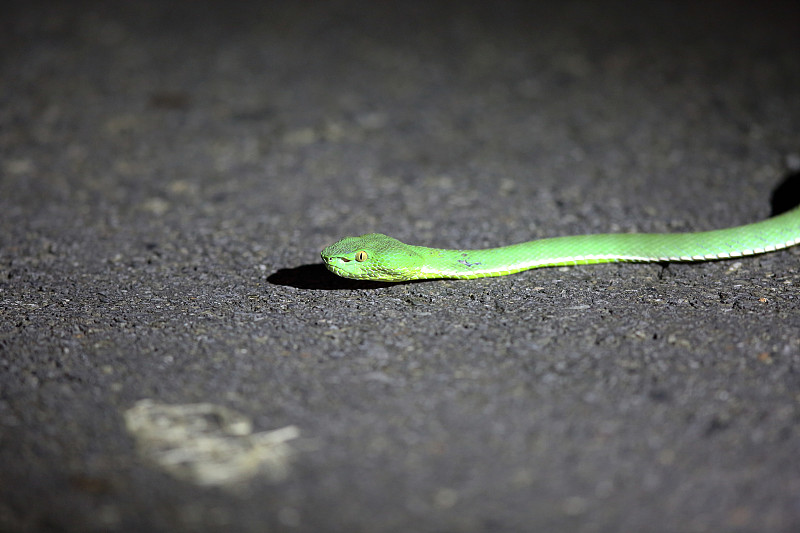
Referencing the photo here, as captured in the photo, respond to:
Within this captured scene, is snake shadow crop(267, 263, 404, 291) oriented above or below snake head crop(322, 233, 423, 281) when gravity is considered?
below

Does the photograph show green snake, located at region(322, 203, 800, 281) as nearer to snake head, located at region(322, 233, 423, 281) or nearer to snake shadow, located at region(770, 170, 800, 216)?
snake head, located at region(322, 233, 423, 281)

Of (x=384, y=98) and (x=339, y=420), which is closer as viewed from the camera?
(x=339, y=420)

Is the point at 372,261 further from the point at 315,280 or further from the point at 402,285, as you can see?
the point at 315,280

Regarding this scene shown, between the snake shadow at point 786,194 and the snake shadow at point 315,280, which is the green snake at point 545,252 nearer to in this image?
the snake shadow at point 315,280

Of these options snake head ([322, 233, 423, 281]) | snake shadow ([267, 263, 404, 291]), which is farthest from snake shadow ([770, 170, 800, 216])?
snake shadow ([267, 263, 404, 291])

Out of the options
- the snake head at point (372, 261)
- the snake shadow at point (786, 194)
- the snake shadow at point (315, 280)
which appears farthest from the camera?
the snake shadow at point (786, 194)

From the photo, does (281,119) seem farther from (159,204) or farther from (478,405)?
(478,405)

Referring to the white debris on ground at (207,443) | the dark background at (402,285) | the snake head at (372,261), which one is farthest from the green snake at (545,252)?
the white debris on ground at (207,443)

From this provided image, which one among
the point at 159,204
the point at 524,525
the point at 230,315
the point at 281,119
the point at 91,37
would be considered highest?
the point at 91,37

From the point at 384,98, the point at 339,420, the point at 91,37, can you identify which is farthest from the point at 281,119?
the point at 339,420
